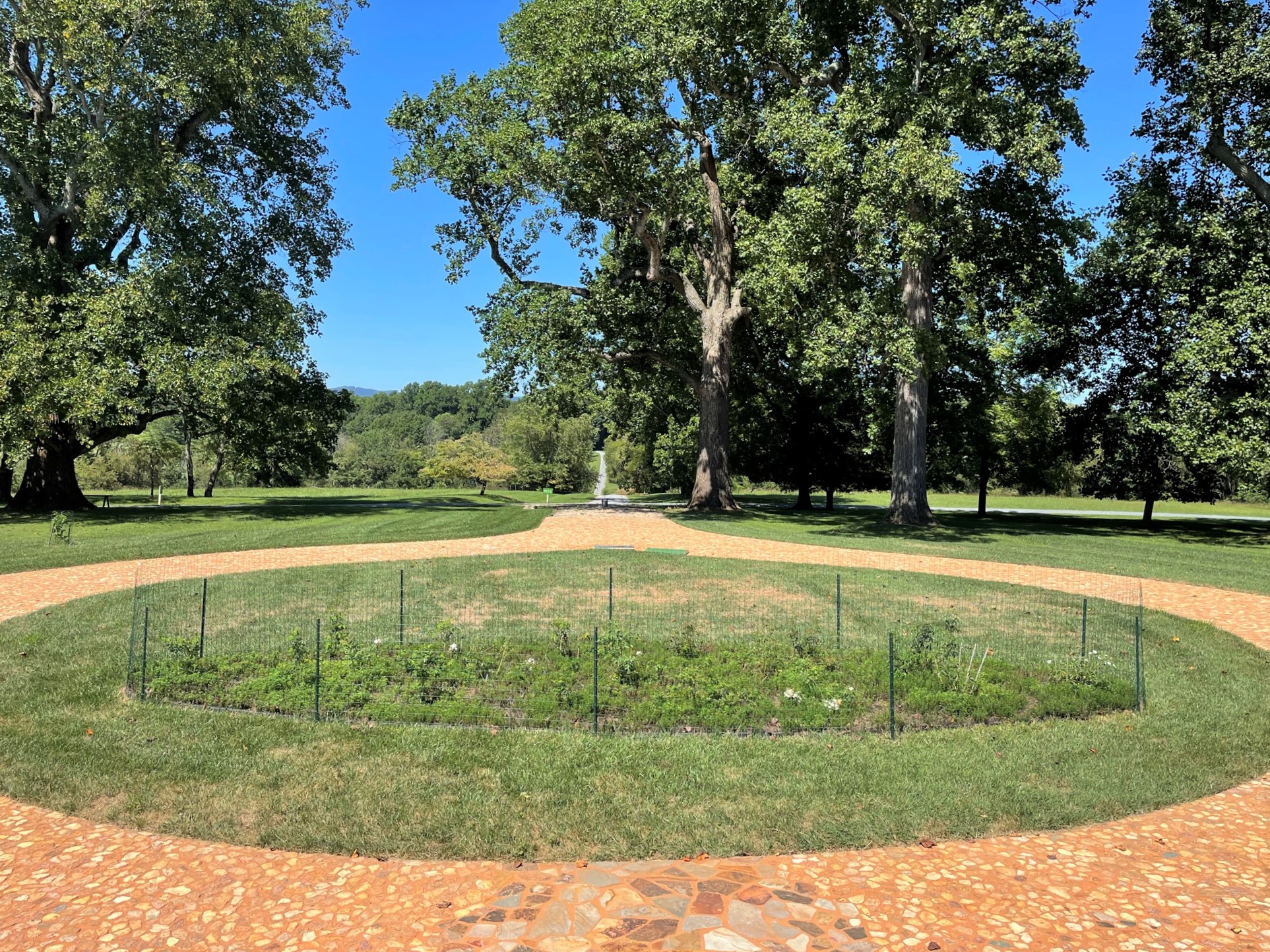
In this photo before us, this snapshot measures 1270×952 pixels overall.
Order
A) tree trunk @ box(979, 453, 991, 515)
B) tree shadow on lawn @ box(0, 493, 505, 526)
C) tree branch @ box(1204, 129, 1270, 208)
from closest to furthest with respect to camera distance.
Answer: tree branch @ box(1204, 129, 1270, 208) → tree shadow on lawn @ box(0, 493, 505, 526) → tree trunk @ box(979, 453, 991, 515)

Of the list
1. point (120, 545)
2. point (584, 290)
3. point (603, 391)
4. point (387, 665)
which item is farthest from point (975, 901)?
point (603, 391)

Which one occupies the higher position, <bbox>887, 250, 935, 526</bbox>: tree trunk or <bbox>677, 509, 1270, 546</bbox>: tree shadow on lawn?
<bbox>887, 250, 935, 526</bbox>: tree trunk

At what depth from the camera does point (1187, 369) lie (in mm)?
23297

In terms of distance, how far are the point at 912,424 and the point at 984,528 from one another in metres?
5.65

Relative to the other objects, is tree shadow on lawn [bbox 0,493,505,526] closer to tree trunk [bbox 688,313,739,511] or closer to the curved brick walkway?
tree trunk [bbox 688,313,739,511]

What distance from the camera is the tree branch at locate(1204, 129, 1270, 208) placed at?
24828 mm

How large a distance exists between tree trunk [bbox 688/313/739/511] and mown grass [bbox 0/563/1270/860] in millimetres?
21683

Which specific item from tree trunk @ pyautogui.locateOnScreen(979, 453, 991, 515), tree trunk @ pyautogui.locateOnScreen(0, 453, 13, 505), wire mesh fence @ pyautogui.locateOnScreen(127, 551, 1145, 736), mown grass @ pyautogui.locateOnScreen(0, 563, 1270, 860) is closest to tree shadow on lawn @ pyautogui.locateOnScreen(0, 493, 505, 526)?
tree trunk @ pyautogui.locateOnScreen(0, 453, 13, 505)

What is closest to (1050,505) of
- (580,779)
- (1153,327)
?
(1153,327)

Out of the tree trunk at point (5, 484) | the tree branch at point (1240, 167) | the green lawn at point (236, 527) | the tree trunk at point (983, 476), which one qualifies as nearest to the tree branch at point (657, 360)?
the green lawn at point (236, 527)

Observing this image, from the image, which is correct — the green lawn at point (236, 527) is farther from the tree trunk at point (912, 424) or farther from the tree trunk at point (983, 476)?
the tree trunk at point (983, 476)

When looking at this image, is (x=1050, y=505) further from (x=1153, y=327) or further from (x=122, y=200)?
(x=122, y=200)

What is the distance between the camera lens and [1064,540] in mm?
23375

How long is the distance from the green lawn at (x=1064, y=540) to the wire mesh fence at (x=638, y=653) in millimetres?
4059
